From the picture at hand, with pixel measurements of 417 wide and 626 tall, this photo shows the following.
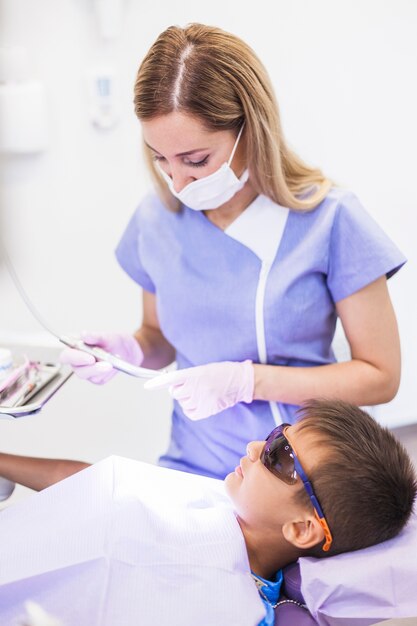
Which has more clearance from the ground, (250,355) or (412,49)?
(412,49)

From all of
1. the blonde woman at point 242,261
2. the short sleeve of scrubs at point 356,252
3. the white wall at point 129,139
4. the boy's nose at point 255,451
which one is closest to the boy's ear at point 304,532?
the boy's nose at point 255,451

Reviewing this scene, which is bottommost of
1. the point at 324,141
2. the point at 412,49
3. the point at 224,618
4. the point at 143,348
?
the point at 224,618

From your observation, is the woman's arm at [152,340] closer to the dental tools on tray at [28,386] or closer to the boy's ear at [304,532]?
the dental tools on tray at [28,386]

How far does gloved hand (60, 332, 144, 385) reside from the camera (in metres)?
1.30

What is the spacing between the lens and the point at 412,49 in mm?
1433

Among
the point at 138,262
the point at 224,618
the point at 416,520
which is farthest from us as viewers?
the point at 138,262

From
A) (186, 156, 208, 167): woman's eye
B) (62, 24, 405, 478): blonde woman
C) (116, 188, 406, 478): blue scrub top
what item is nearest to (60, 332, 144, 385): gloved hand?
(62, 24, 405, 478): blonde woman

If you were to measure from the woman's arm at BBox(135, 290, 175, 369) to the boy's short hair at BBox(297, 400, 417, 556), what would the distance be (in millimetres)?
560

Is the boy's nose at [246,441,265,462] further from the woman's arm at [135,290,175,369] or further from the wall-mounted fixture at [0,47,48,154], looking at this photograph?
the wall-mounted fixture at [0,47,48,154]

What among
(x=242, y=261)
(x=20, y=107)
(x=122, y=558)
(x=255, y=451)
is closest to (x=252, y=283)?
(x=242, y=261)

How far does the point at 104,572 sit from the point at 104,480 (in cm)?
21

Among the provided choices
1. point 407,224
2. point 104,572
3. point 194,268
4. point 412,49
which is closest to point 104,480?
point 104,572

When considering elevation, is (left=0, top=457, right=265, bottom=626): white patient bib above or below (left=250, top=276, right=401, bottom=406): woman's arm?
below

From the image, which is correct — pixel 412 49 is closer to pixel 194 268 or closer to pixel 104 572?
pixel 194 268
